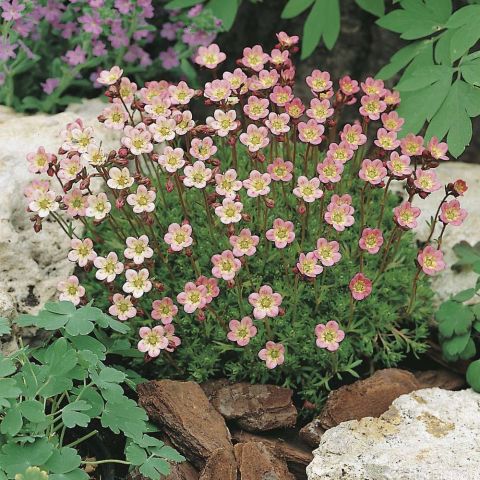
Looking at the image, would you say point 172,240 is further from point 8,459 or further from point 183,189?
point 8,459

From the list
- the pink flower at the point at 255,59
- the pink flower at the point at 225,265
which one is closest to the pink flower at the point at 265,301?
the pink flower at the point at 225,265

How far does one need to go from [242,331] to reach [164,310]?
1.16 feet

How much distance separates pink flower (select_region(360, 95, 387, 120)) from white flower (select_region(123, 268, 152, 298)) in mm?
1213

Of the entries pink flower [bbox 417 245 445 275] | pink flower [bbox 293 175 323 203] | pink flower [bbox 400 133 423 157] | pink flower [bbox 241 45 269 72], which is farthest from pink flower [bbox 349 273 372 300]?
pink flower [bbox 241 45 269 72]

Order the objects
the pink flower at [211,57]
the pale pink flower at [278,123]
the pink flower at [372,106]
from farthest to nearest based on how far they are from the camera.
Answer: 1. the pink flower at [211,57]
2. the pink flower at [372,106]
3. the pale pink flower at [278,123]

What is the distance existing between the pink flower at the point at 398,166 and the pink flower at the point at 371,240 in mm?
261

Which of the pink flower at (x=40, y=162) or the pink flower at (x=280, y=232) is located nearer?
the pink flower at (x=280, y=232)

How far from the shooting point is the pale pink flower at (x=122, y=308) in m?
3.54

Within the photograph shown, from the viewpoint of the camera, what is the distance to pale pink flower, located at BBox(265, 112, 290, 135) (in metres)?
3.60

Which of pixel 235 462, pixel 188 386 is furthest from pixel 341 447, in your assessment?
pixel 188 386

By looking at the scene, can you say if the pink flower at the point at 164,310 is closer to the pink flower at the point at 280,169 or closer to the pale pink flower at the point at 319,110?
the pink flower at the point at 280,169

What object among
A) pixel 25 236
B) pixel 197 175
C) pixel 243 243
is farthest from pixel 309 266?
pixel 25 236

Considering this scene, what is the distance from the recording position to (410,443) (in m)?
3.33

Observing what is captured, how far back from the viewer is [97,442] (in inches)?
145
